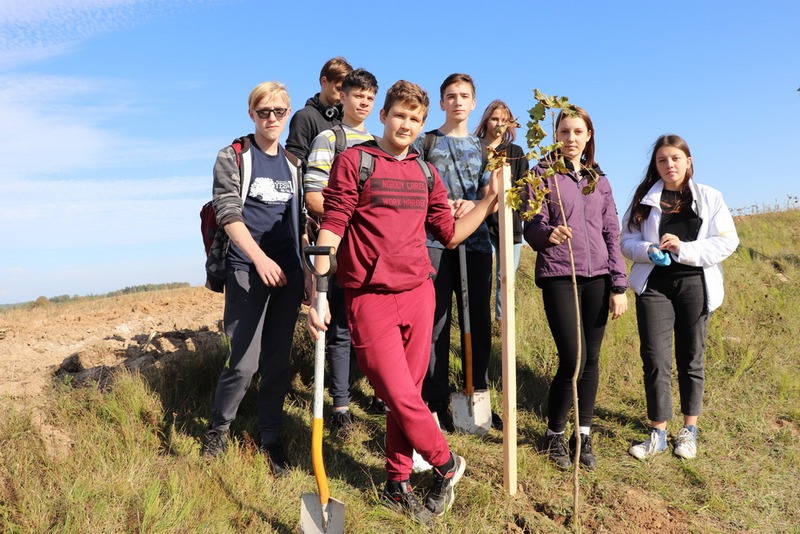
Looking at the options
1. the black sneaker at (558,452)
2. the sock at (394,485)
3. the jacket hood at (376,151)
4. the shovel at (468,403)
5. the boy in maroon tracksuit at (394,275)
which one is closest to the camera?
the boy in maroon tracksuit at (394,275)

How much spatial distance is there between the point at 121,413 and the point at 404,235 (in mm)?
2393

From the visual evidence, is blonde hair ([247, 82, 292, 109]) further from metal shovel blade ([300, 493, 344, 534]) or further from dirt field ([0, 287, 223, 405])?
dirt field ([0, 287, 223, 405])

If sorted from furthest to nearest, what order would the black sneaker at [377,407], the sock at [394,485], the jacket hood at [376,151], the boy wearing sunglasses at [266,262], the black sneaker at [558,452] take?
the black sneaker at [377,407] → the black sneaker at [558,452] → the boy wearing sunglasses at [266,262] → the sock at [394,485] → the jacket hood at [376,151]

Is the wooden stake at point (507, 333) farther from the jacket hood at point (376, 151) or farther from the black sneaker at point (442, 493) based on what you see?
the jacket hood at point (376, 151)

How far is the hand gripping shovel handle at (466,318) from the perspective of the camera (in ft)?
14.2

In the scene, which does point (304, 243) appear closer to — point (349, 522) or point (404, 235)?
point (404, 235)

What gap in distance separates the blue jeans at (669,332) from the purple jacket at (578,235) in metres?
0.56

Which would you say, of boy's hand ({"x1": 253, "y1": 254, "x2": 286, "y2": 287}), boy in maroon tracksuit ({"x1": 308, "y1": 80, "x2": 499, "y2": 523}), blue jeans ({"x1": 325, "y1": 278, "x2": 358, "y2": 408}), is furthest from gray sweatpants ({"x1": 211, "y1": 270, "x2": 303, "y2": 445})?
boy in maroon tracksuit ({"x1": 308, "y1": 80, "x2": 499, "y2": 523})

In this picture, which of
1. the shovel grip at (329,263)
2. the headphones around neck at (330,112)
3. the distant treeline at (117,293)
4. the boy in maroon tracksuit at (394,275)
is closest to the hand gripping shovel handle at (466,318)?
the boy in maroon tracksuit at (394,275)

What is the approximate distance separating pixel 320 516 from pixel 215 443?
108 centimetres

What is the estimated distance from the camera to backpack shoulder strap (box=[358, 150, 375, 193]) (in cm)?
309

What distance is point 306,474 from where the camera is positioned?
3762 millimetres

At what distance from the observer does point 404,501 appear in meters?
3.28

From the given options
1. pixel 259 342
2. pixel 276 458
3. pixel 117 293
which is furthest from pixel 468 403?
pixel 117 293
